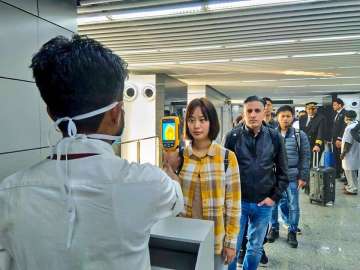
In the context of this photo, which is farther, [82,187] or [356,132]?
[356,132]

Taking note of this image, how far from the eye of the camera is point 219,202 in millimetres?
1614

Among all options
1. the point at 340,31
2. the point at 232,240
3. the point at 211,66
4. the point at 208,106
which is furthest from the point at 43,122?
the point at 211,66

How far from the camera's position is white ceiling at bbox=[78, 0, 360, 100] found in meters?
2.62

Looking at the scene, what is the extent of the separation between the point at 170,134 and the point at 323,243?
261cm

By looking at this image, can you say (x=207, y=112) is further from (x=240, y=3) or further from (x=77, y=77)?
(x=240, y=3)

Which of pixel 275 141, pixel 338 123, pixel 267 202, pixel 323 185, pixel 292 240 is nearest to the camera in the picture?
pixel 267 202

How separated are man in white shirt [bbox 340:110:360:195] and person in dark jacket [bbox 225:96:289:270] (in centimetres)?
374

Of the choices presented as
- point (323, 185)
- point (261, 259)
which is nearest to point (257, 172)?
point (261, 259)

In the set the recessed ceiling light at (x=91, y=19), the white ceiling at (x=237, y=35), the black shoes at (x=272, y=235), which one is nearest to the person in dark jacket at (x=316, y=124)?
the white ceiling at (x=237, y=35)

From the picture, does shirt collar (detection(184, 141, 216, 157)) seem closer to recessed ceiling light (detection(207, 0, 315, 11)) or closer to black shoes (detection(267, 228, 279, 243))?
recessed ceiling light (detection(207, 0, 315, 11))

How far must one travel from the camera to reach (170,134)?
1.70 metres

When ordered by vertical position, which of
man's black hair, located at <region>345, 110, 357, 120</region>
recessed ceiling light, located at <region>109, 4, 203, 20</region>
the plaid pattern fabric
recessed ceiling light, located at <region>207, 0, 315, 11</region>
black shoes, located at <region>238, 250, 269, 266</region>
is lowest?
black shoes, located at <region>238, 250, 269, 266</region>

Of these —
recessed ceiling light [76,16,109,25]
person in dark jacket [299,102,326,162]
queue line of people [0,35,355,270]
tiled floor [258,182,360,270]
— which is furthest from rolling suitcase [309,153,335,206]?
queue line of people [0,35,355,270]

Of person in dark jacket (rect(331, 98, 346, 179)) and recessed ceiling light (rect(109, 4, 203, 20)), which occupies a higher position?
recessed ceiling light (rect(109, 4, 203, 20))
